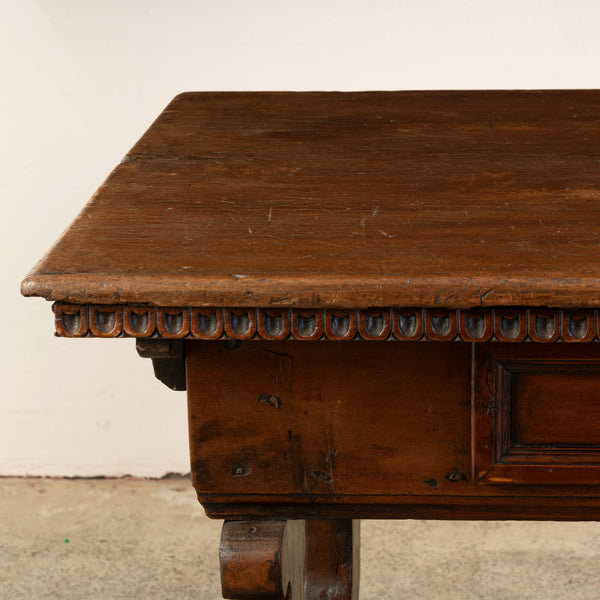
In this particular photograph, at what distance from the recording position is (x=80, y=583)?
67.7 inches

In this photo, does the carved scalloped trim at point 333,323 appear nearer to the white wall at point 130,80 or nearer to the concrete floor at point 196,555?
the concrete floor at point 196,555

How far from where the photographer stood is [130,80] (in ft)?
7.20

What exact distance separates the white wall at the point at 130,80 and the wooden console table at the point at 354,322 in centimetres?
142

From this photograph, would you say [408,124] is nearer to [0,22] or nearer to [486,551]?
[486,551]

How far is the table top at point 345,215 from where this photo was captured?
553mm

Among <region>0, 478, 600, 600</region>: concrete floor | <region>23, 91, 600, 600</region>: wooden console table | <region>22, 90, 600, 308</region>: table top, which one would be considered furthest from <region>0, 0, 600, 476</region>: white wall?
<region>23, 91, 600, 600</region>: wooden console table

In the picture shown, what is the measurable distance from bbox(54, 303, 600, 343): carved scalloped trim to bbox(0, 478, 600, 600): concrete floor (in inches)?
48.4

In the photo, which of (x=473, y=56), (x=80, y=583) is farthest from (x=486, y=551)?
(x=473, y=56)

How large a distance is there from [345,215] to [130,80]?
1695 millimetres

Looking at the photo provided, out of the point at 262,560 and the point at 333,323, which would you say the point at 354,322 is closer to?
the point at 333,323

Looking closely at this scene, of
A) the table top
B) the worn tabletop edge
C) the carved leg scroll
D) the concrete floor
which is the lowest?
the concrete floor

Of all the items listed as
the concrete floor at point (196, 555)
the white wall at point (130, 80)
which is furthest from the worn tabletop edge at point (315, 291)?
the white wall at point (130, 80)

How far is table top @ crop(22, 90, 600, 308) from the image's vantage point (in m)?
0.55

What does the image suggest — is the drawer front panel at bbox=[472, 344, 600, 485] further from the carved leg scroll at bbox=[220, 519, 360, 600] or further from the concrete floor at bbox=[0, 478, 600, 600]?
the concrete floor at bbox=[0, 478, 600, 600]
